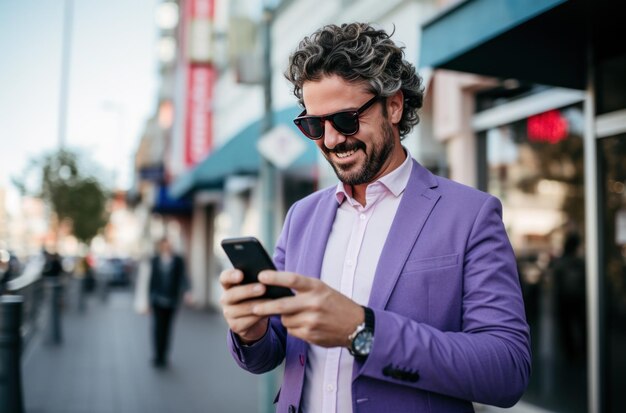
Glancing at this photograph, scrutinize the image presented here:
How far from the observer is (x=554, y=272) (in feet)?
25.6

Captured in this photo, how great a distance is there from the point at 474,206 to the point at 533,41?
104 inches

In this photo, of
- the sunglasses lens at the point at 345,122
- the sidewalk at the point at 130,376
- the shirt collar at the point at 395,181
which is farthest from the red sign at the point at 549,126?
the sunglasses lens at the point at 345,122

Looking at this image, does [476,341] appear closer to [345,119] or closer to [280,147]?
[345,119]

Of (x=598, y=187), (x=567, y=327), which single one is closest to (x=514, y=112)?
(x=598, y=187)

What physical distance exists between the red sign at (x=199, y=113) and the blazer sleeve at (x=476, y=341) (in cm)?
1984

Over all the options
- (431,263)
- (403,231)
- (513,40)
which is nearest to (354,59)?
(403,231)

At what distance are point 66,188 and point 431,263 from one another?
92.8ft

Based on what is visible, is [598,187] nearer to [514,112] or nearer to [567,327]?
[514,112]

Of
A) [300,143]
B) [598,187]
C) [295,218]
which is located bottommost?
[295,218]

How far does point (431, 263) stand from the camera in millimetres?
1729

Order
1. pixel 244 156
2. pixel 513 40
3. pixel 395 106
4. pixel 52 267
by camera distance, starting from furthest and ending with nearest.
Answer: pixel 52 267 → pixel 244 156 → pixel 513 40 → pixel 395 106

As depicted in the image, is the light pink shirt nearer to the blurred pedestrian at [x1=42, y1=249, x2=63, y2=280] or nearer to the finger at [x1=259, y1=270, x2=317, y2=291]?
the finger at [x1=259, y1=270, x2=317, y2=291]

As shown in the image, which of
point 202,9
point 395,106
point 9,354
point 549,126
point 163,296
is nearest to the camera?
point 395,106

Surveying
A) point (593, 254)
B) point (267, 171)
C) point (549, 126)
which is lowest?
point (593, 254)
